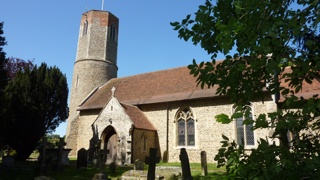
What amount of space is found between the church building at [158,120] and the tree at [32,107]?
2711mm

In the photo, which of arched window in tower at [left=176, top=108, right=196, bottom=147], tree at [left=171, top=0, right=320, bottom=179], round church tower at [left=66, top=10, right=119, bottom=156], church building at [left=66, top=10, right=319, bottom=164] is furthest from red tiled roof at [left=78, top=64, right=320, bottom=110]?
tree at [left=171, top=0, right=320, bottom=179]

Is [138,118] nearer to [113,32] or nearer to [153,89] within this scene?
[153,89]

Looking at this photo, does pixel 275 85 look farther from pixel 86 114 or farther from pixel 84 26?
pixel 84 26

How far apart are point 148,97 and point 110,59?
9991 millimetres

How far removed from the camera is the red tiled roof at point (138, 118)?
1616 centimetres

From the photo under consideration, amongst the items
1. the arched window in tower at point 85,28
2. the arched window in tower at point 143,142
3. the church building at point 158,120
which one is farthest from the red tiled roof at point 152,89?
the arched window in tower at point 85,28

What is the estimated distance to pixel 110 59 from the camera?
2661 cm

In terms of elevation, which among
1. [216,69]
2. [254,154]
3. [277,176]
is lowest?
[277,176]

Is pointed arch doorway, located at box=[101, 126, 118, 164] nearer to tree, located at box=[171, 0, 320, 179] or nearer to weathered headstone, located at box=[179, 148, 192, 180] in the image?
weathered headstone, located at box=[179, 148, 192, 180]

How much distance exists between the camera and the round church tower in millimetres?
24469

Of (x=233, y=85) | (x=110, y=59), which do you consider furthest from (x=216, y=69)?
(x=110, y=59)

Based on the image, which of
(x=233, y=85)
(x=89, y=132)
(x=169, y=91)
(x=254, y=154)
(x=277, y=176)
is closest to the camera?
(x=277, y=176)

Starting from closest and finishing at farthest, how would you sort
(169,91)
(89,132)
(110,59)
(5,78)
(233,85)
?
(233,85) → (5,78) → (169,91) → (89,132) → (110,59)

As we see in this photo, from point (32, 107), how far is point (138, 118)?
7.03 metres
